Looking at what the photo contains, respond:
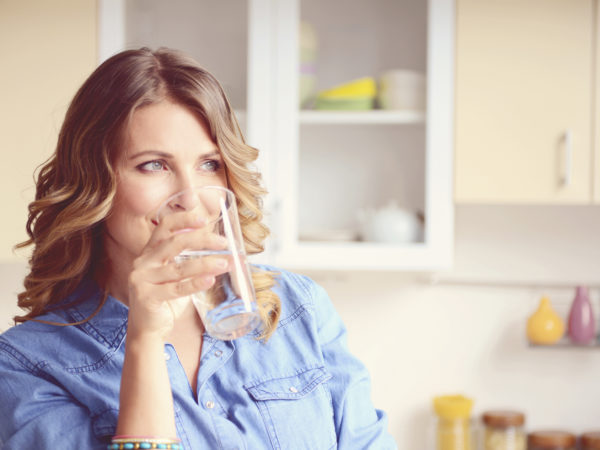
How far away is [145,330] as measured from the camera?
0.95 m

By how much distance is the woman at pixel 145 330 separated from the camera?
1033 mm

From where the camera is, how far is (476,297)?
7.73 ft

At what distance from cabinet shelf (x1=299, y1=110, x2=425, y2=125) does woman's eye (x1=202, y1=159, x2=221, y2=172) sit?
918mm

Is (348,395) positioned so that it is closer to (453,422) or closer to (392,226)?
(392,226)

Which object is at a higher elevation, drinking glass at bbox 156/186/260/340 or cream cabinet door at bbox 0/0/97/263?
cream cabinet door at bbox 0/0/97/263

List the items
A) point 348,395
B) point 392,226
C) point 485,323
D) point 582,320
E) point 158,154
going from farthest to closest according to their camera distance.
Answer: point 485,323, point 582,320, point 392,226, point 348,395, point 158,154

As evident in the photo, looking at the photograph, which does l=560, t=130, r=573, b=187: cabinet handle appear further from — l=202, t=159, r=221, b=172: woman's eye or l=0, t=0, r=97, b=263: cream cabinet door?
l=0, t=0, r=97, b=263: cream cabinet door

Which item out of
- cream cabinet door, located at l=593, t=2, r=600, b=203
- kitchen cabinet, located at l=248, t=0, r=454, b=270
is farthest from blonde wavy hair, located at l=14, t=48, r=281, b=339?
cream cabinet door, located at l=593, t=2, r=600, b=203

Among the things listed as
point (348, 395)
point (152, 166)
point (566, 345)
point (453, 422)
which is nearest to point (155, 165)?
point (152, 166)

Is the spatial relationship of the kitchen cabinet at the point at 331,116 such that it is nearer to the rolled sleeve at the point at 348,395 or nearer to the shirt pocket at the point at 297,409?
the rolled sleeve at the point at 348,395

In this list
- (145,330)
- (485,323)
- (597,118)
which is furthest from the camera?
(485,323)

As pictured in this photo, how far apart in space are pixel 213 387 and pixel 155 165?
351 mm

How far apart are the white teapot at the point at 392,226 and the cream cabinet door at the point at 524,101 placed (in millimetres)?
141

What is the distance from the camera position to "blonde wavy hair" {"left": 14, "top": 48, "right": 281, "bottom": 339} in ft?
3.64
